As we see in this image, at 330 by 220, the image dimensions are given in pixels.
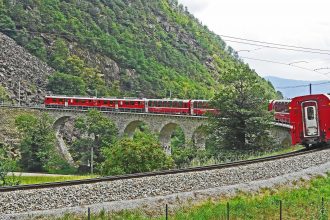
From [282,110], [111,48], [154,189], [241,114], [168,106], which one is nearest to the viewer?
[154,189]

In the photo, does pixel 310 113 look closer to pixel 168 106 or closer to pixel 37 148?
pixel 168 106

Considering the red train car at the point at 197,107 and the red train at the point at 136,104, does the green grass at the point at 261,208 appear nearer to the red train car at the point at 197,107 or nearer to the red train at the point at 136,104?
the red train at the point at 136,104

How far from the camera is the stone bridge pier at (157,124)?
55.1 meters

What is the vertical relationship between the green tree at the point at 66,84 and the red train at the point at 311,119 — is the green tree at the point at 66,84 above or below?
above

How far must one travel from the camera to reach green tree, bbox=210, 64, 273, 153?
33.2 meters

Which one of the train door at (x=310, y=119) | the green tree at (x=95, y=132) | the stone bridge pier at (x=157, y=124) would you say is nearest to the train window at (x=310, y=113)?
the train door at (x=310, y=119)

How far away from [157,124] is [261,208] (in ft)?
142

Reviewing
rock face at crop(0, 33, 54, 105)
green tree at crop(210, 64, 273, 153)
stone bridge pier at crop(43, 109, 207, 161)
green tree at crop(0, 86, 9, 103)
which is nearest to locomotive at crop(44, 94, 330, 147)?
stone bridge pier at crop(43, 109, 207, 161)

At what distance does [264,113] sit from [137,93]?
71702 mm

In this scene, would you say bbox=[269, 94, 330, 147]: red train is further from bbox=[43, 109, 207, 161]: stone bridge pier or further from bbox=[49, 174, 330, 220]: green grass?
bbox=[43, 109, 207, 161]: stone bridge pier

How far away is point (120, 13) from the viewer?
136 metres

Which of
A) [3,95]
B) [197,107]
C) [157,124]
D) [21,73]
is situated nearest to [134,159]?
[197,107]

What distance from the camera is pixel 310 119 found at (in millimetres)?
25766

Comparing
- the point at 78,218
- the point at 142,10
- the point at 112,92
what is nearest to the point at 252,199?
the point at 78,218
